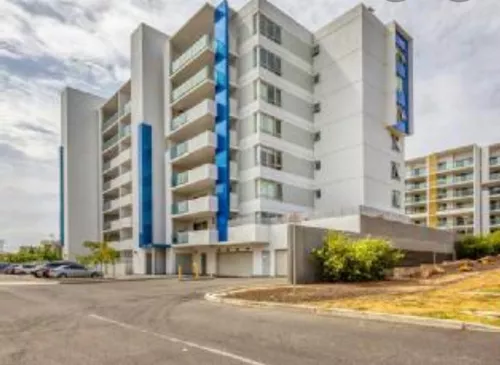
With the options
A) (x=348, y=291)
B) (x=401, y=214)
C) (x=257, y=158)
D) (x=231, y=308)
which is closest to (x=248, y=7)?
(x=257, y=158)

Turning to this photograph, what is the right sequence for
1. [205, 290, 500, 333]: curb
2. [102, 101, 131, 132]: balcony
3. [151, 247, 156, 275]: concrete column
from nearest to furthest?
[205, 290, 500, 333]: curb < [151, 247, 156, 275]: concrete column < [102, 101, 131, 132]: balcony

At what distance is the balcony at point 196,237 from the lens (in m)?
41.5

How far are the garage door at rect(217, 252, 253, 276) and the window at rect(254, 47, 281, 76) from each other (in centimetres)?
1710

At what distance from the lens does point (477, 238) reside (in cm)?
5384

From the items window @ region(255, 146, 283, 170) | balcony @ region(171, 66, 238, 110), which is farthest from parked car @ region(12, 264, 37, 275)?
window @ region(255, 146, 283, 170)

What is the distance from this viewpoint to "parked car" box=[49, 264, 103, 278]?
40438 millimetres

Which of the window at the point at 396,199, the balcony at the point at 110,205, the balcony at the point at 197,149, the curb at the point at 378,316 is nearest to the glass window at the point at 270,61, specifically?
the balcony at the point at 197,149

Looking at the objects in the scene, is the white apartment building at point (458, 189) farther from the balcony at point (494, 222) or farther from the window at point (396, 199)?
the window at point (396, 199)

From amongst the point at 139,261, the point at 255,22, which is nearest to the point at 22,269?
the point at 139,261

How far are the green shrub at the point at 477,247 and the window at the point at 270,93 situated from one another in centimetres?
2697

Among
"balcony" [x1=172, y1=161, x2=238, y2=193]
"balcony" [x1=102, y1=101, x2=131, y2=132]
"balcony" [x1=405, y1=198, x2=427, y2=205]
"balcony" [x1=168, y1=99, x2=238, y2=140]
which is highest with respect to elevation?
"balcony" [x1=102, y1=101, x2=131, y2=132]

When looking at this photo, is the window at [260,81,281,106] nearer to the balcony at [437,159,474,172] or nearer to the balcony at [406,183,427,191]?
the balcony at [437,159,474,172]

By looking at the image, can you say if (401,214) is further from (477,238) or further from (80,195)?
(80,195)

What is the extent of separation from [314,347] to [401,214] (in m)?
40.2
